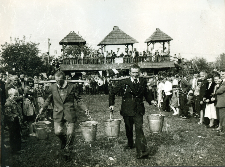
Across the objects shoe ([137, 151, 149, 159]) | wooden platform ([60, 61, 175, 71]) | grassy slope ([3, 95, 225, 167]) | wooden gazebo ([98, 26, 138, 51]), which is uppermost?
wooden gazebo ([98, 26, 138, 51])

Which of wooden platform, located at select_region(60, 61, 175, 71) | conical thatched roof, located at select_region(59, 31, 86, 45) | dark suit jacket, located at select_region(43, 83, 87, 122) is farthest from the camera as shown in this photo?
conical thatched roof, located at select_region(59, 31, 86, 45)

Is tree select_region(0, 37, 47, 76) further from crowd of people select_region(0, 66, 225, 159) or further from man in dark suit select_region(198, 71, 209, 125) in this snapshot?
man in dark suit select_region(198, 71, 209, 125)

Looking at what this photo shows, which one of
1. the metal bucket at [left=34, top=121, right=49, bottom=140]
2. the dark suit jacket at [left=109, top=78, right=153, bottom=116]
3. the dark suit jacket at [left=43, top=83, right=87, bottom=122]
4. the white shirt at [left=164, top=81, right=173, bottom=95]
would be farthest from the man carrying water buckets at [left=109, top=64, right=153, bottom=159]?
the white shirt at [left=164, top=81, right=173, bottom=95]

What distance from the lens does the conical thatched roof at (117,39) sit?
31.3 meters

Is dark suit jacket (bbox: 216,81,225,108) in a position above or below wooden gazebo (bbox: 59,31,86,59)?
below

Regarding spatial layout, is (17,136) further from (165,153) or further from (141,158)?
(165,153)

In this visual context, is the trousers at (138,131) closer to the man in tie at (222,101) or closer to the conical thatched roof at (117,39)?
the man in tie at (222,101)

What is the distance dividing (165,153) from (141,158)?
2.43ft

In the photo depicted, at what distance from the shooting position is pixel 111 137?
7.83 metres

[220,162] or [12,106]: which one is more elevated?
[12,106]

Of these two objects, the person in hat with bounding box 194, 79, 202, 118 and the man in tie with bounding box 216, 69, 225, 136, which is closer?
the man in tie with bounding box 216, 69, 225, 136

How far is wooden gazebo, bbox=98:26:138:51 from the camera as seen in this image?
31.2m

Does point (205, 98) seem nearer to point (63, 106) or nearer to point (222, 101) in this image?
point (222, 101)

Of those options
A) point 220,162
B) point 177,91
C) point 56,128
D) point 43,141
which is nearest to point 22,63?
point 177,91
